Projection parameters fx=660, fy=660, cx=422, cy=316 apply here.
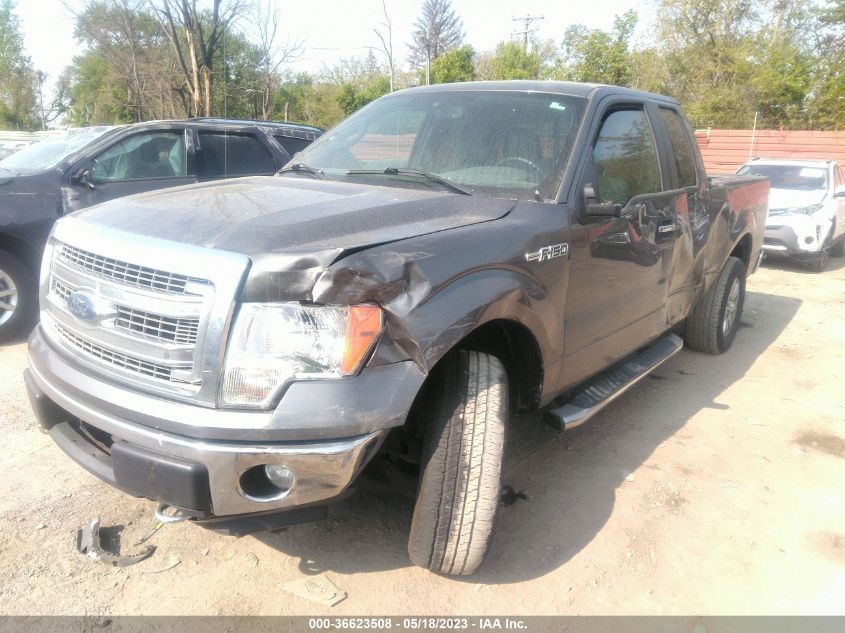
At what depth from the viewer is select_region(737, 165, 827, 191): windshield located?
10195 millimetres

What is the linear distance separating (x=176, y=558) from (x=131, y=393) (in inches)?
34.0

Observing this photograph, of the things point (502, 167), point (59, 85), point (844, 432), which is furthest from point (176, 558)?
point (59, 85)

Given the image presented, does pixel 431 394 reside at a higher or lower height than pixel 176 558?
higher

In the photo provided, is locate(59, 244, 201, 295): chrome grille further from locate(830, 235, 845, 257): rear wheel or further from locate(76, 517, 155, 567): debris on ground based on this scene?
locate(830, 235, 845, 257): rear wheel

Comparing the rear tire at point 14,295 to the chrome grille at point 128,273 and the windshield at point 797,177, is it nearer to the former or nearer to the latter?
the chrome grille at point 128,273

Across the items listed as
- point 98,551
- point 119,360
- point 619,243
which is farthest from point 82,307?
point 619,243

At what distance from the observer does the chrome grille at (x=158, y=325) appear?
80.0 inches

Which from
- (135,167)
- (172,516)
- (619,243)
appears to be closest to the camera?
(172,516)

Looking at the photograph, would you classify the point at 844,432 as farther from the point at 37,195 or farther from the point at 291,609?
the point at 37,195

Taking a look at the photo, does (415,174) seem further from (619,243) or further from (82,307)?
(82,307)

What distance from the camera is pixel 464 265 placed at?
90.8 inches

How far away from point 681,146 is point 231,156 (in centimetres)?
424

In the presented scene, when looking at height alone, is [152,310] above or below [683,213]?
below

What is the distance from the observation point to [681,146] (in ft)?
14.1
